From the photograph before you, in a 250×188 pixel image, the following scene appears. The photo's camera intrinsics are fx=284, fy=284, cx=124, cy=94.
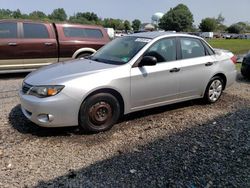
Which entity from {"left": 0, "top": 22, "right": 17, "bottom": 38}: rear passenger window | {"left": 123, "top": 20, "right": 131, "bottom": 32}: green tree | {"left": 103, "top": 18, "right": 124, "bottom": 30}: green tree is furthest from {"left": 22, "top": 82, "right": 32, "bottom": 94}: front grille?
{"left": 123, "top": 20, "right": 131, "bottom": 32}: green tree

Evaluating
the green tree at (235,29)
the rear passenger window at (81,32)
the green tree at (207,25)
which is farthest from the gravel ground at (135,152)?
the green tree at (235,29)

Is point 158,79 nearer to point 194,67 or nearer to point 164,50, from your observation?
point 164,50

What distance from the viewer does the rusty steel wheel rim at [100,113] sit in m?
4.47

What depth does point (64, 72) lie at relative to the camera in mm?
4570

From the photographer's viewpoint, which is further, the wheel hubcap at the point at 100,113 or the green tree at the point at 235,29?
the green tree at the point at 235,29

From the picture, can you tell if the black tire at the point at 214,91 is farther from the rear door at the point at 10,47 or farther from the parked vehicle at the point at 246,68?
the rear door at the point at 10,47

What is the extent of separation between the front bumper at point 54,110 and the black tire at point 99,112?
137 mm

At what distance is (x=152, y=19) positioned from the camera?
416 ft

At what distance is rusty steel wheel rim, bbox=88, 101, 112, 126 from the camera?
14.7 ft

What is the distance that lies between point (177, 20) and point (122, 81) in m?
113

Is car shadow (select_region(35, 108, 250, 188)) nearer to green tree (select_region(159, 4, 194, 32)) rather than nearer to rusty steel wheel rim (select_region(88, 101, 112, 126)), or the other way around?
rusty steel wheel rim (select_region(88, 101, 112, 126))

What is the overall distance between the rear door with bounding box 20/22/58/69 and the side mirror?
4901mm

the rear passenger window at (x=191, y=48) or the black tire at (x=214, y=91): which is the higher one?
the rear passenger window at (x=191, y=48)

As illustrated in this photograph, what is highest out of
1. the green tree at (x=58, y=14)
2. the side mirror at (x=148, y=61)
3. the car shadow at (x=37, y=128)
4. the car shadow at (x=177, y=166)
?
the green tree at (x=58, y=14)
